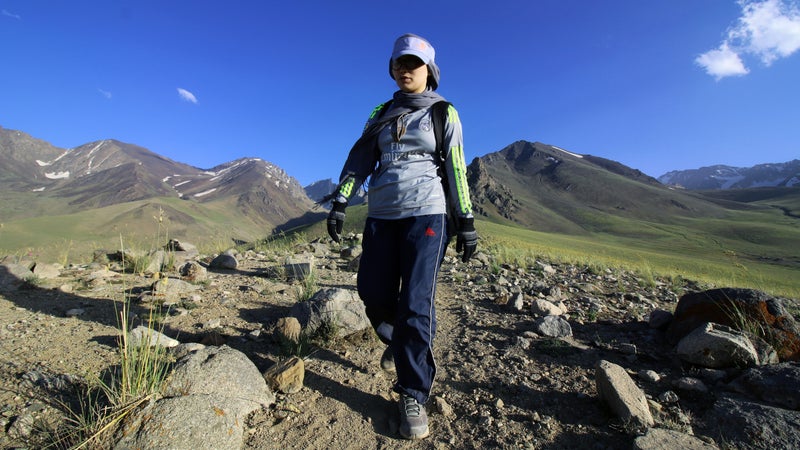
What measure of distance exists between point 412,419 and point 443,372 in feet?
3.25

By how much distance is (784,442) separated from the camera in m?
2.15

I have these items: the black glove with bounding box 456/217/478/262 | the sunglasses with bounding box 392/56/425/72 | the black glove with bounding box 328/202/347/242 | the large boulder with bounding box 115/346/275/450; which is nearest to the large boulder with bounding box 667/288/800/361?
the black glove with bounding box 456/217/478/262

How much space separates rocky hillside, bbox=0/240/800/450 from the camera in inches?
92.1

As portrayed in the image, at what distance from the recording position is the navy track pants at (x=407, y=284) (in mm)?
2738

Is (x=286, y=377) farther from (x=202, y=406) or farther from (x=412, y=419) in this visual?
(x=412, y=419)

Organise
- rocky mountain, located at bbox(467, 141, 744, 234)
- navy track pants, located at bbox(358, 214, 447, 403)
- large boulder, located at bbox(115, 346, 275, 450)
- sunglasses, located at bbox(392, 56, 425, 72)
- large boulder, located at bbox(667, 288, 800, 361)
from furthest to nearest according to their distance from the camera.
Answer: rocky mountain, located at bbox(467, 141, 744, 234)
large boulder, located at bbox(667, 288, 800, 361)
sunglasses, located at bbox(392, 56, 425, 72)
navy track pants, located at bbox(358, 214, 447, 403)
large boulder, located at bbox(115, 346, 275, 450)

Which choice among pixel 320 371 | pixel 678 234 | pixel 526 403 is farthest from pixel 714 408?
pixel 678 234

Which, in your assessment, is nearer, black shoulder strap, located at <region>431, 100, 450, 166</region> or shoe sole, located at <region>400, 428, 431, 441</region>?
shoe sole, located at <region>400, 428, 431, 441</region>

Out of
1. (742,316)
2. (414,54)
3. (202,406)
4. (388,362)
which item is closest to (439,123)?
(414,54)

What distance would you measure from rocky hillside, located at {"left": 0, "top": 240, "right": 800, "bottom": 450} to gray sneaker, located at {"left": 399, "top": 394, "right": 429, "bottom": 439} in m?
0.06

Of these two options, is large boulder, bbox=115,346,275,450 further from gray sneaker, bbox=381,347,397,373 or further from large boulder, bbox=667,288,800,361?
large boulder, bbox=667,288,800,361

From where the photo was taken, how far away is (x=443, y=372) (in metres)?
3.50

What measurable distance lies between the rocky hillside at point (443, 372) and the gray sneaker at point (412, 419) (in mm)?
65

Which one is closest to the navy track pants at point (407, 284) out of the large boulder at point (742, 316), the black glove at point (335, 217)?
the black glove at point (335, 217)
